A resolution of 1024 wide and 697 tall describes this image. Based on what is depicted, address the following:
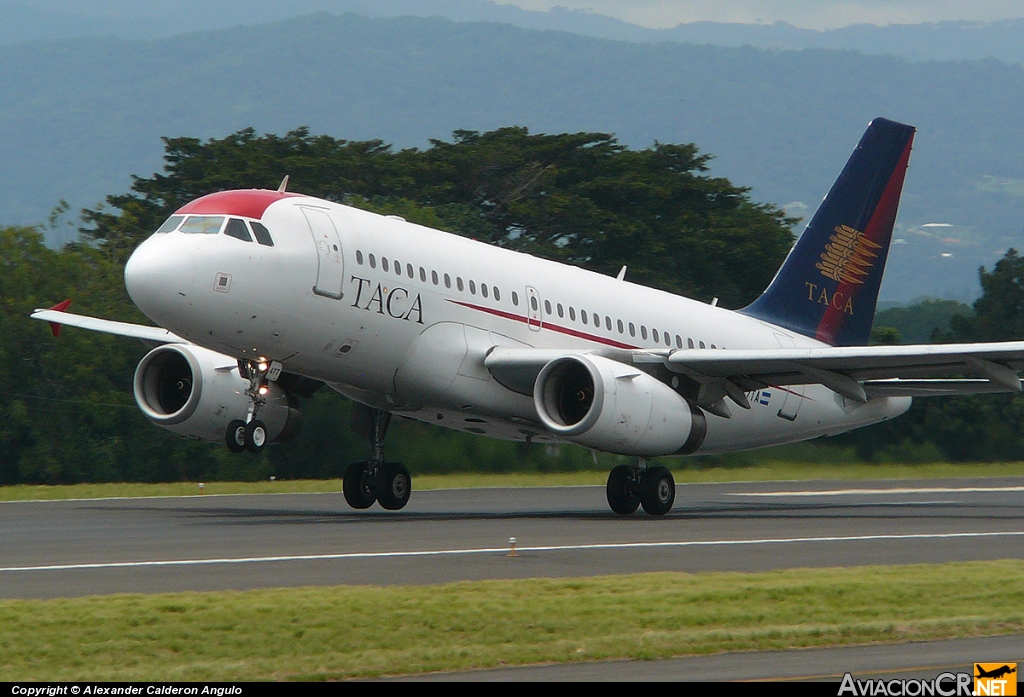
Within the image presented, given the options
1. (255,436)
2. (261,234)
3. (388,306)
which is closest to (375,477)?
(388,306)

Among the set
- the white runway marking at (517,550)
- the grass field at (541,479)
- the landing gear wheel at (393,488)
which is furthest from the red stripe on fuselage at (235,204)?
the grass field at (541,479)

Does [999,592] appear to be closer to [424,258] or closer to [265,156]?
[424,258]

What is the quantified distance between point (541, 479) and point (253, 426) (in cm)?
1418

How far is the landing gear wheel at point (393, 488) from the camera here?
87.5 ft

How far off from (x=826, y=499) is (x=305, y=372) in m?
14.5

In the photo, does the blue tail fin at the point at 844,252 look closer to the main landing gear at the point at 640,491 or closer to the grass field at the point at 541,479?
the grass field at the point at 541,479

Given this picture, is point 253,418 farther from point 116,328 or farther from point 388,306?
point 116,328

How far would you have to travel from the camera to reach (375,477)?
2662 cm

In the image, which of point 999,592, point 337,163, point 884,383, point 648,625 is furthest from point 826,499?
point 337,163

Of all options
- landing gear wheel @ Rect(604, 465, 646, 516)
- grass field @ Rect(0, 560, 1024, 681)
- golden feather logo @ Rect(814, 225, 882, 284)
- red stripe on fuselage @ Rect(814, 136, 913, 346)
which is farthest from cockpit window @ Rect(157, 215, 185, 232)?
red stripe on fuselage @ Rect(814, 136, 913, 346)

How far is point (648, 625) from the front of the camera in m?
12.4

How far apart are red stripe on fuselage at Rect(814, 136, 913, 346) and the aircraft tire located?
7950mm

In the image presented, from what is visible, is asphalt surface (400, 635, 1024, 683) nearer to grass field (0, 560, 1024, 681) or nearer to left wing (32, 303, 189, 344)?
grass field (0, 560, 1024, 681)

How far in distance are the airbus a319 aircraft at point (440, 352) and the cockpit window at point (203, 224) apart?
46 millimetres
